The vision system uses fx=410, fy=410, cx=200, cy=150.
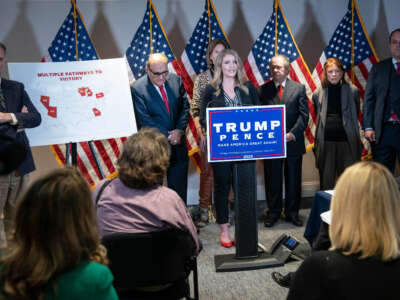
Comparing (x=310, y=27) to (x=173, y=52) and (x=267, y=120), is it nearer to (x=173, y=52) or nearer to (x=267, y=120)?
(x=173, y=52)

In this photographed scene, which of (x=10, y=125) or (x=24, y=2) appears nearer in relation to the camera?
(x=10, y=125)

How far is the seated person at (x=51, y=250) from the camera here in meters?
1.17

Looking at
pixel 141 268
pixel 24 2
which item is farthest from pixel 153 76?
pixel 141 268

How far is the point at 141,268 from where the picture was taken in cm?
175

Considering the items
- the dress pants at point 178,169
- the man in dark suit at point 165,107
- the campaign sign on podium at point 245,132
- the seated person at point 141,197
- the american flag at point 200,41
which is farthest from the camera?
the american flag at point 200,41

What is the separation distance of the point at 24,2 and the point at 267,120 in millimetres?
3224

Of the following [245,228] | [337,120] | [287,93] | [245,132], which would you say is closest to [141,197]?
[245,132]

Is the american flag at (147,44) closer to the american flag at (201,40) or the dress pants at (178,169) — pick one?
the american flag at (201,40)

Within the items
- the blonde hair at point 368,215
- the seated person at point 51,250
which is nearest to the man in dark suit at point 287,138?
the blonde hair at point 368,215

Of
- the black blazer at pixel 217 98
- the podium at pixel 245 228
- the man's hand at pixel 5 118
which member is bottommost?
the podium at pixel 245 228

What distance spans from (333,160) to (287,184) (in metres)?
0.52

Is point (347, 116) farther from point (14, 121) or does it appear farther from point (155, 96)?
point (14, 121)

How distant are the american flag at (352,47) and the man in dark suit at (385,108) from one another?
0.63 metres

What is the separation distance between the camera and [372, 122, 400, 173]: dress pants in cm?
392
